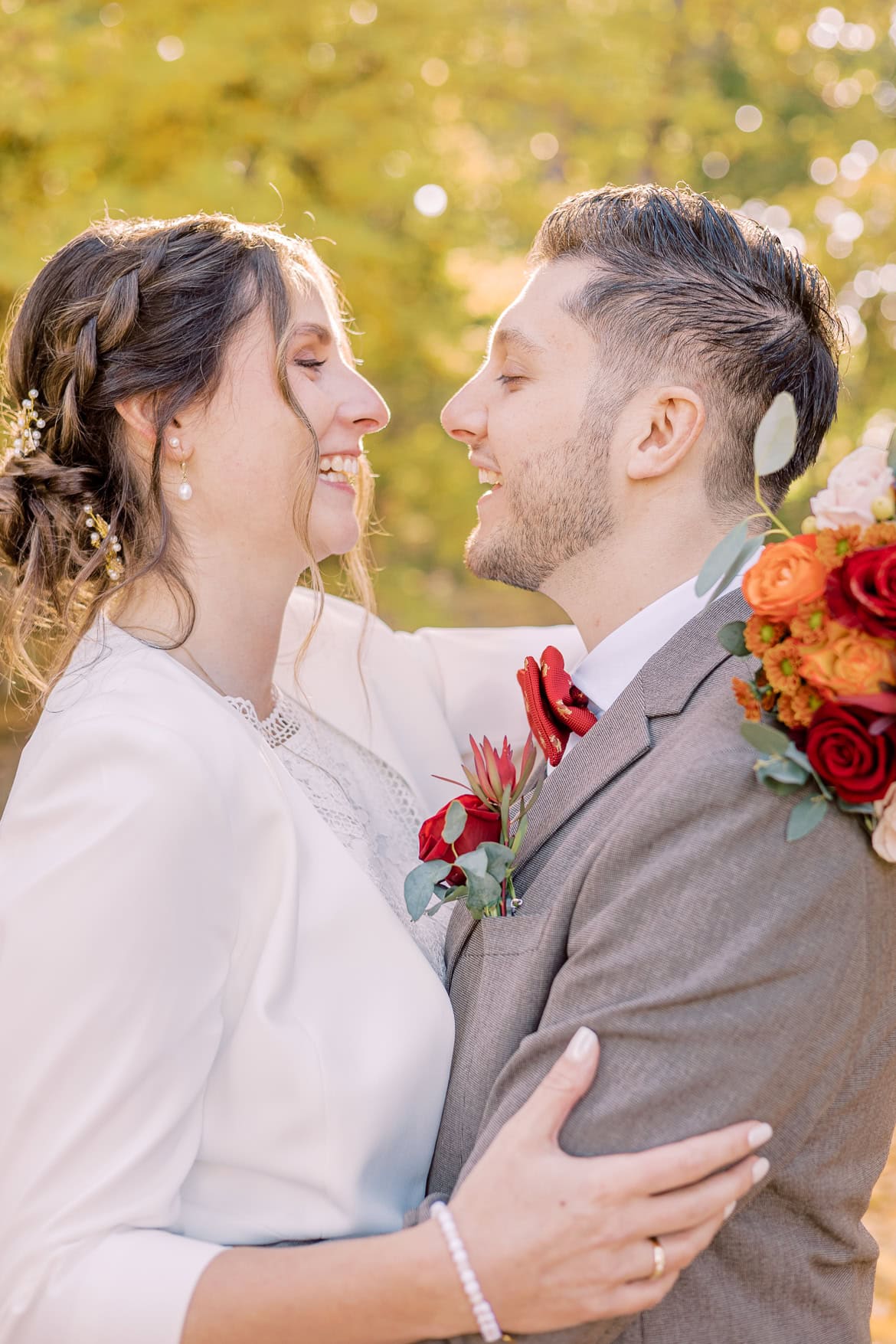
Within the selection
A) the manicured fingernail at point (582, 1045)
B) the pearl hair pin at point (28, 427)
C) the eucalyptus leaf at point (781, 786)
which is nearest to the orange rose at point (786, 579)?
the eucalyptus leaf at point (781, 786)

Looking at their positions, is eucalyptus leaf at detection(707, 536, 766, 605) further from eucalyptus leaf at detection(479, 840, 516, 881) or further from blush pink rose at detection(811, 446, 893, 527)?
eucalyptus leaf at detection(479, 840, 516, 881)

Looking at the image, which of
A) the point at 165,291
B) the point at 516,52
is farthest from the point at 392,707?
the point at 516,52

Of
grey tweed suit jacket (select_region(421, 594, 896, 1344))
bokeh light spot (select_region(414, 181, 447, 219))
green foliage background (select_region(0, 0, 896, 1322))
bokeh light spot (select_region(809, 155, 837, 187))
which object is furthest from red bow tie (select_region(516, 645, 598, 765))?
bokeh light spot (select_region(809, 155, 837, 187))

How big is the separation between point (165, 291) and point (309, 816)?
3.84 ft

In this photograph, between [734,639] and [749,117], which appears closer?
[734,639]

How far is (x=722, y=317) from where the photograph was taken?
2.63 metres

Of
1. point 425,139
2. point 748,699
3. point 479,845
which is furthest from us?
point 425,139

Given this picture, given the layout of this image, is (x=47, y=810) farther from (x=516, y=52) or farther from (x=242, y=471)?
(x=516, y=52)

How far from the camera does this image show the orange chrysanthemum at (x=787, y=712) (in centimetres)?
170

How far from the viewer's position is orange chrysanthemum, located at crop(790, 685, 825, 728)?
1.68m

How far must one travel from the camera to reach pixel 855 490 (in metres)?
1.70

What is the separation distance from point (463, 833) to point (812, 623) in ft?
2.72

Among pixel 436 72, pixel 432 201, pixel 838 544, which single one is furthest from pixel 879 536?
pixel 436 72

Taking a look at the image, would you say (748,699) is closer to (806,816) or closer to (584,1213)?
(806,816)
